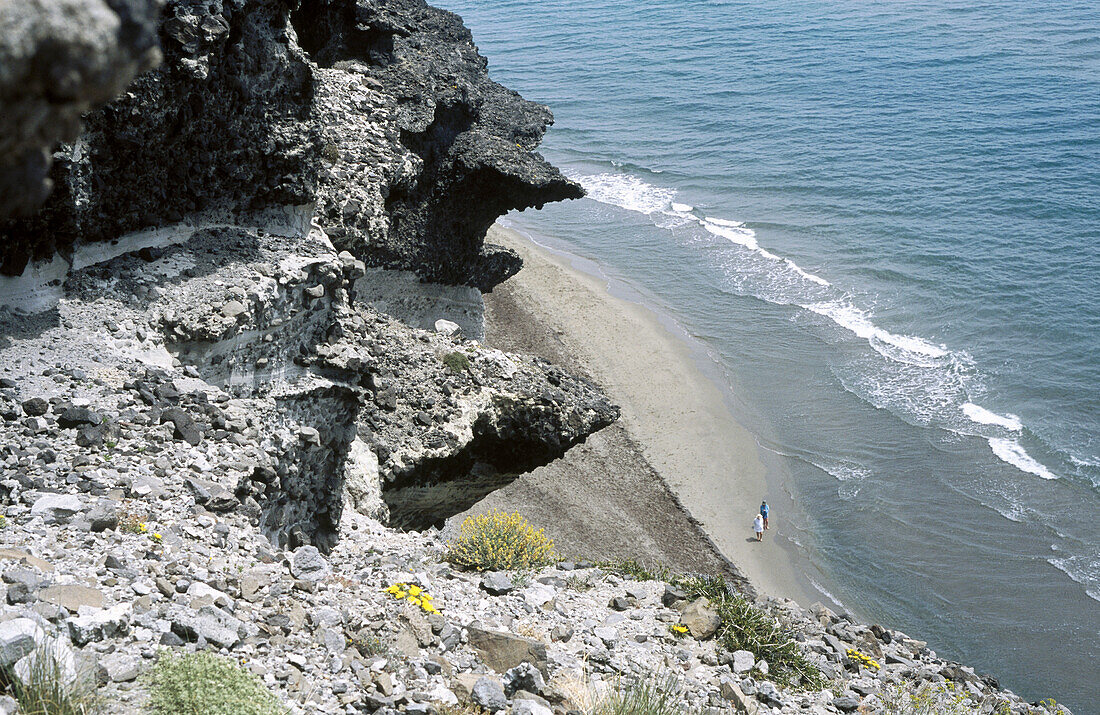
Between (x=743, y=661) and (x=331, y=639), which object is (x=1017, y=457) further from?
(x=331, y=639)

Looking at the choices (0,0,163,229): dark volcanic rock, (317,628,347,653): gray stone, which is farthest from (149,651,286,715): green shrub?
(0,0,163,229): dark volcanic rock

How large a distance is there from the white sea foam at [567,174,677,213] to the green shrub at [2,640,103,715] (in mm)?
53189

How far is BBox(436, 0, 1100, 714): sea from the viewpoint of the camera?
28578mm

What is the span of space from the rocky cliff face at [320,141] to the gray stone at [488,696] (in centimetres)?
666

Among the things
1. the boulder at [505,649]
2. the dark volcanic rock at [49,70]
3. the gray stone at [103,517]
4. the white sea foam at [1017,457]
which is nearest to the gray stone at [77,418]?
the gray stone at [103,517]

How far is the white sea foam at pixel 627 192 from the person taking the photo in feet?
191

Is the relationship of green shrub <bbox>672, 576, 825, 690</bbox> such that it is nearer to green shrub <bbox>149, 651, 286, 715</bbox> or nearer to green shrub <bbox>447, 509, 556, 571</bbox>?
green shrub <bbox>447, 509, 556, 571</bbox>

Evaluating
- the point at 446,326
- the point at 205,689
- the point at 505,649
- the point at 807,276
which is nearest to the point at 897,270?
the point at 807,276

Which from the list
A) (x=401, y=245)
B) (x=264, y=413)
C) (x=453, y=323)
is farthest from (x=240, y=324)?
(x=453, y=323)

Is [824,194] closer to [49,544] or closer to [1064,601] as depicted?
[1064,601]

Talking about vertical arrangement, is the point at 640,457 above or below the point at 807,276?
below

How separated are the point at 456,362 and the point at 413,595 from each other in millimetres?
9134

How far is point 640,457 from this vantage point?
1286 inches

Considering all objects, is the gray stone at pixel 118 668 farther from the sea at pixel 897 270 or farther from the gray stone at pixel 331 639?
the sea at pixel 897 270
